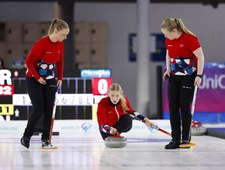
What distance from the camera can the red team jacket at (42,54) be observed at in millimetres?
5859

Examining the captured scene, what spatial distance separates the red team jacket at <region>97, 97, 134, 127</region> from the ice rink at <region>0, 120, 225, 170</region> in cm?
27

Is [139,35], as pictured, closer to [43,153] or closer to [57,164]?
[43,153]

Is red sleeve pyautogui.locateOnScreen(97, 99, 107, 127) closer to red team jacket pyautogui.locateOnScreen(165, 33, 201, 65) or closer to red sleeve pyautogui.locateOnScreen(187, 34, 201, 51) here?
red team jacket pyautogui.locateOnScreen(165, 33, 201, 65)

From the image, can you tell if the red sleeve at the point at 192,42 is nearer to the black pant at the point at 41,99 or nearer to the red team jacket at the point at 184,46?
the red team jacket at the point at 184,46

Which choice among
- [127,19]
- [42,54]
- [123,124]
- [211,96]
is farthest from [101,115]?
[127,19]

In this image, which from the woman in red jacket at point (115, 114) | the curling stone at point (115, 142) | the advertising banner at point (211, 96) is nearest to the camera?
the curling stone at point (115, 142)

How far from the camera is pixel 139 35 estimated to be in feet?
42.3

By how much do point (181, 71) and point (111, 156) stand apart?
1137 mm

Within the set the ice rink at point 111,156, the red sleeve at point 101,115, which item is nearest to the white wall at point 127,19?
the ice rink at point 111,156

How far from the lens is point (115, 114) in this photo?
22.1 feet

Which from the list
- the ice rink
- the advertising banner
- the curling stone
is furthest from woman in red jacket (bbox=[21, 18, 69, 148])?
the advertising banner

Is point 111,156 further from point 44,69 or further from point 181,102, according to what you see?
point 44,69

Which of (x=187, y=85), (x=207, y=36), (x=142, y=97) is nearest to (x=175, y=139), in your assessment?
(x=187, y=85)

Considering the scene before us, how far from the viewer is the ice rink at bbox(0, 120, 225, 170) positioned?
459 cm
